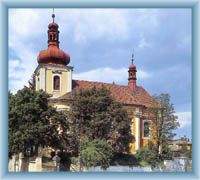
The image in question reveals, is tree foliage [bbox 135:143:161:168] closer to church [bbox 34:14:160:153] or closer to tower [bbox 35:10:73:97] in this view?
church [bbox 34:14:160:153]

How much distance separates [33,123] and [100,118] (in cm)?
245

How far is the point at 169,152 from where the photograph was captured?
41.7 ft

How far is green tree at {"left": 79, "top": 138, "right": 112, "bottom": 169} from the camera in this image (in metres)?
11.9

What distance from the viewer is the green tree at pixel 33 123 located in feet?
39.0

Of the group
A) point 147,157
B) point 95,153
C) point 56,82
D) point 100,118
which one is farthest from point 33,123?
point 56,82

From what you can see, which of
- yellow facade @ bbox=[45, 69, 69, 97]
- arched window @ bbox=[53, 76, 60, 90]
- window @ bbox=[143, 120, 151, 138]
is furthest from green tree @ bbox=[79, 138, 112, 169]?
arched window @ bbox=[53, 76, 60, 90]

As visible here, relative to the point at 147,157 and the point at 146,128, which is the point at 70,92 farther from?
the point at 147,157

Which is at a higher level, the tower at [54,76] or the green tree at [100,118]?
the tower at [54,76]

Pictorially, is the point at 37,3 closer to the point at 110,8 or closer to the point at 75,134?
the point at 110,8

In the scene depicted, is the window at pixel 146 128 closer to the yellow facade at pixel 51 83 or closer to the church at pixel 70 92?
the church at pixel 70 92

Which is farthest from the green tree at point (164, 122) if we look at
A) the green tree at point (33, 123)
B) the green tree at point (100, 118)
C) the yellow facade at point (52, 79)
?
the yellow facade at point (52, 79)

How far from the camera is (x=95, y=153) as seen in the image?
1248 centimetres

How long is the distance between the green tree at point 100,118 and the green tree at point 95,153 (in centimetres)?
58
